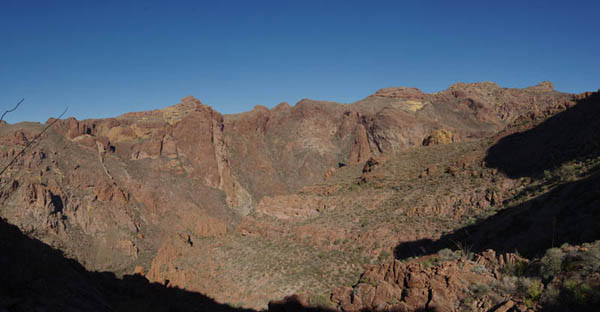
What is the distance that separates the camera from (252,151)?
366 ft

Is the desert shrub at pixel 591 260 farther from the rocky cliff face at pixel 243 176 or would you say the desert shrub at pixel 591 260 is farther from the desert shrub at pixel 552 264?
the rocky cliff face at pixel 243 176

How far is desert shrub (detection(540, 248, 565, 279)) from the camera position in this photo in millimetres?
8555

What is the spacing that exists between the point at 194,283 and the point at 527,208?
29.3 meters

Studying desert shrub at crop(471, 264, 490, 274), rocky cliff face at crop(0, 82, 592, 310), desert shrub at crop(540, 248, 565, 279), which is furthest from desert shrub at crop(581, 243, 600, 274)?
rocky cliff face at crop(0, 82, 592, 310)

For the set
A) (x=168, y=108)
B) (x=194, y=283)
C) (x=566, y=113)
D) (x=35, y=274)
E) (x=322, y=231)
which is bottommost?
(x=194, y=283)

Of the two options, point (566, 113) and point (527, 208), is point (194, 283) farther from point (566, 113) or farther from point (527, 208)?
point (566, 113)

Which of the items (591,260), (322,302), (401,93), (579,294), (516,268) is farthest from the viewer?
(401,93)

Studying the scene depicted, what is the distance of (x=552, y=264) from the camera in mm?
8797

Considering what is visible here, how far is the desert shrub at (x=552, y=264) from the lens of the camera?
855 centimetres

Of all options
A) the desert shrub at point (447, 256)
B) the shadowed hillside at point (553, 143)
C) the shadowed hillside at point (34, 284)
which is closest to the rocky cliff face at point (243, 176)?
the shadowed hillside at point (34, 284)

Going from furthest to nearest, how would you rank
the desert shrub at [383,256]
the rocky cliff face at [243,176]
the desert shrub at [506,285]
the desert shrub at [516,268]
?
the rocky cliff face at [243,176] → the desert shrub at [383,256] → the desert shrub at [516,268] → the desert shrub at [506,285]

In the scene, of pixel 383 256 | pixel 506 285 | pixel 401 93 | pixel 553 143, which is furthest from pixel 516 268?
pixel 401 93

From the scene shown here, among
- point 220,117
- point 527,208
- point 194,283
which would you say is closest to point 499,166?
point 527,208

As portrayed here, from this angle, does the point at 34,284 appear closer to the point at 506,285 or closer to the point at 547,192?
the point at 506,285
